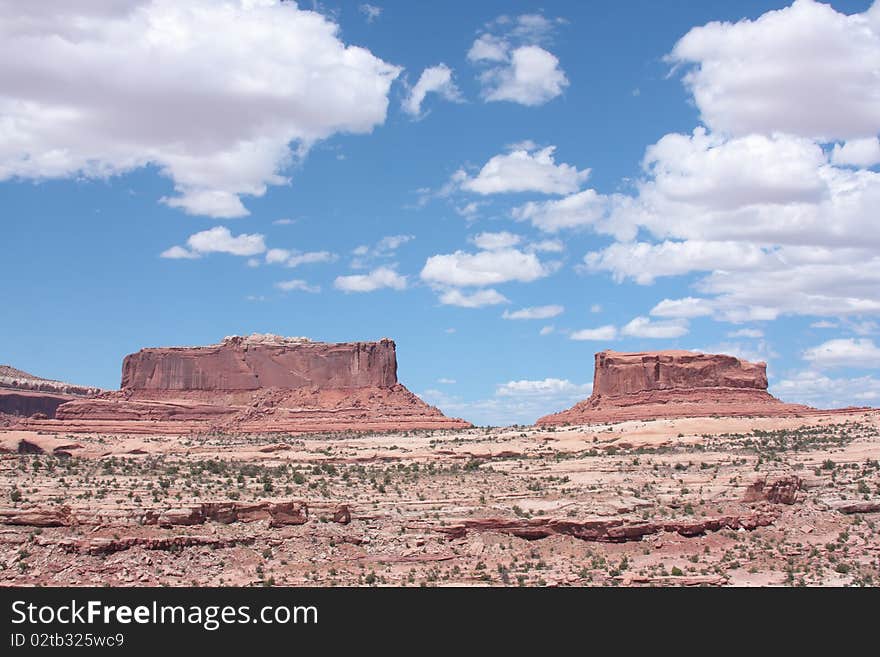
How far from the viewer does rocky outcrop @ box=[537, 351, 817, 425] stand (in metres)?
66.9

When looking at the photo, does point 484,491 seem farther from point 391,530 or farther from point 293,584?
point 293,584

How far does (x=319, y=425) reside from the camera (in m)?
72.8

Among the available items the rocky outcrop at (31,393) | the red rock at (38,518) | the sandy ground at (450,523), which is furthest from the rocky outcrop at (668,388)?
the rocky outcrop at (31,393)

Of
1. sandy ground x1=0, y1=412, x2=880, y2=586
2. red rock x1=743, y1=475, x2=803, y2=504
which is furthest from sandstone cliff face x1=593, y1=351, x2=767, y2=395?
red rock x1=743, y1=475, x2=803, y2=504

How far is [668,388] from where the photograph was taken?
7094 cm

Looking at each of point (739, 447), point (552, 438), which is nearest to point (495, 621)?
point (739, 447)

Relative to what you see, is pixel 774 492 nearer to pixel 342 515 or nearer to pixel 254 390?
pixel 342 515

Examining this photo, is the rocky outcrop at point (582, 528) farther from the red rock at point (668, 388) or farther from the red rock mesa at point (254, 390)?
the red rock mesa at point (254, 390)

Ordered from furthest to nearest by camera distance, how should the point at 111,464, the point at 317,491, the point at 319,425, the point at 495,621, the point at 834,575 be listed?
1. the point at 319,425
2. the point at 111,464
3. the point at 317,491
4. the point at 834,575
5. the point at 495,621

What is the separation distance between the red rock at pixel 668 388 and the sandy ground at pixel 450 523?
26642 mm

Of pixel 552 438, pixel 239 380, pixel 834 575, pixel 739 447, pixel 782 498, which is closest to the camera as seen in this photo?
pixel 834 575

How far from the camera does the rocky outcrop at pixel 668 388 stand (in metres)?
66.9

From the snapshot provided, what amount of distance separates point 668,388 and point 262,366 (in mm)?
36715

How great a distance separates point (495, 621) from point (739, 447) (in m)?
30.8
